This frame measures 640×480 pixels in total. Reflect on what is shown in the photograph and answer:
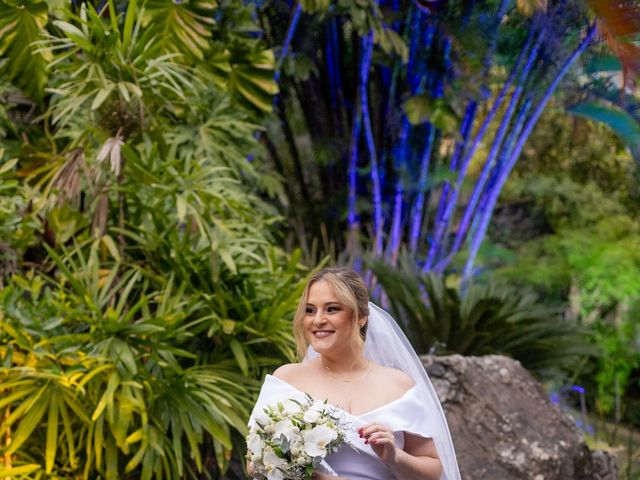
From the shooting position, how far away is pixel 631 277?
375 inches

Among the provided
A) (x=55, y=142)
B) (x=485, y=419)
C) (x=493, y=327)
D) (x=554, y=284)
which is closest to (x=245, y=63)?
(x=55, y=142)

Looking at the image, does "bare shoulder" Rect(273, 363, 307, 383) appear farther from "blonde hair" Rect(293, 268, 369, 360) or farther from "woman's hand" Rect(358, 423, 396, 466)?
"woman's hand" Rect(358, 423, 396, 466)

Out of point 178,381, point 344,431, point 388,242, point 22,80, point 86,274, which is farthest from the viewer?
point 388,242

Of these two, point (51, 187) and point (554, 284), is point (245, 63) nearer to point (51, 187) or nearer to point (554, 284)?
point (51, 187)

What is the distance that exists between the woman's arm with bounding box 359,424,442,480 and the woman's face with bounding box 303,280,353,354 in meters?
0.29

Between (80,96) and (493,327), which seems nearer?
(80,96)

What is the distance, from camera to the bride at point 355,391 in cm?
245

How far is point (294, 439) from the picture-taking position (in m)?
2.23

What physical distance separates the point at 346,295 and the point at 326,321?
0.10 metres

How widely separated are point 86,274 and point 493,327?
9.30 ft

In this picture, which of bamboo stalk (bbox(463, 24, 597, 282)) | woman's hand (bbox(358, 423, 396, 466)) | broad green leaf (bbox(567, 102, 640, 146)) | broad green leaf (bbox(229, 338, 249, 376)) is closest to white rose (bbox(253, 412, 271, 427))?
woman's hand (bbox(358, 423, 396, 466))

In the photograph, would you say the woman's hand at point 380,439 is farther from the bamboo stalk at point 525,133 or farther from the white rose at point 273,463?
the bamboo stalk at point 525,133

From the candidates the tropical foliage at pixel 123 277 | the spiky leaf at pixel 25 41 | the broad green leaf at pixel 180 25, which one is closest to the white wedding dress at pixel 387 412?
the tropical foliage at pixel 123 277

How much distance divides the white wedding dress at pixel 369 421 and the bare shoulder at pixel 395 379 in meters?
0.05
